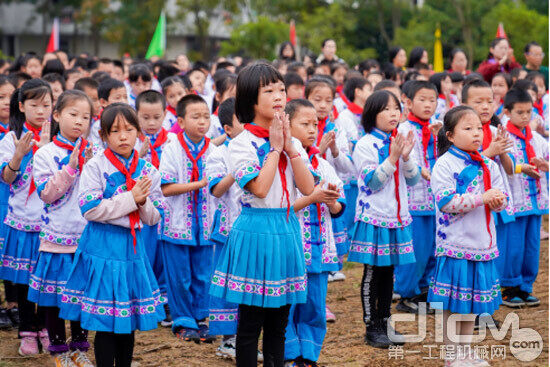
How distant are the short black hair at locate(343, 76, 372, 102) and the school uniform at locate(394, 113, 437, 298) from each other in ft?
4.51

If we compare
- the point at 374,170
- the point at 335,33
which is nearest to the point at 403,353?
the point at 374,170

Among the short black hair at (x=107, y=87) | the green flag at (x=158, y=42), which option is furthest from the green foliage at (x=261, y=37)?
the short black hair at (x=107, y=87)

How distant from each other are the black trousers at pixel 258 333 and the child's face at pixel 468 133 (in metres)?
1.74

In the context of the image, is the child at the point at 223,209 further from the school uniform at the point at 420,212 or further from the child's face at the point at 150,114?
the school uniform at the point at 420,212

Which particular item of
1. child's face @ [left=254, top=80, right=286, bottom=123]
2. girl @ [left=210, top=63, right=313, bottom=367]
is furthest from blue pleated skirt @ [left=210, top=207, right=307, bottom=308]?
child's face @ [left=254, top=80, right=286, bottom=123]

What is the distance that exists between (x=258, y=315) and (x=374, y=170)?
1.75m

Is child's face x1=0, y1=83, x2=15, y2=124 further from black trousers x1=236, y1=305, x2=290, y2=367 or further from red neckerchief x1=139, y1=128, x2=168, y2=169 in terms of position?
black trousers x1=236, y1=305, x2=290, y2=367

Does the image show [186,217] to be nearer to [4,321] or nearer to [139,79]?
[4,321]

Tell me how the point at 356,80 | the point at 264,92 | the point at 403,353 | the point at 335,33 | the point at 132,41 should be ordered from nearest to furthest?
the point at 264,92 → the point at 403,353 → the point at 356,80 → the point at 335,33 → the point at 132,41

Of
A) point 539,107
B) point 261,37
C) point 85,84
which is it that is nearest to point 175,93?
point 85,84

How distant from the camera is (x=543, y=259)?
799 centimetres

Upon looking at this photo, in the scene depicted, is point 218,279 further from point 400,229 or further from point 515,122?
point 515,122

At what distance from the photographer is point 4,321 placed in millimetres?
5699

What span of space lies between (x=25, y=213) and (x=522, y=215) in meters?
4.17
